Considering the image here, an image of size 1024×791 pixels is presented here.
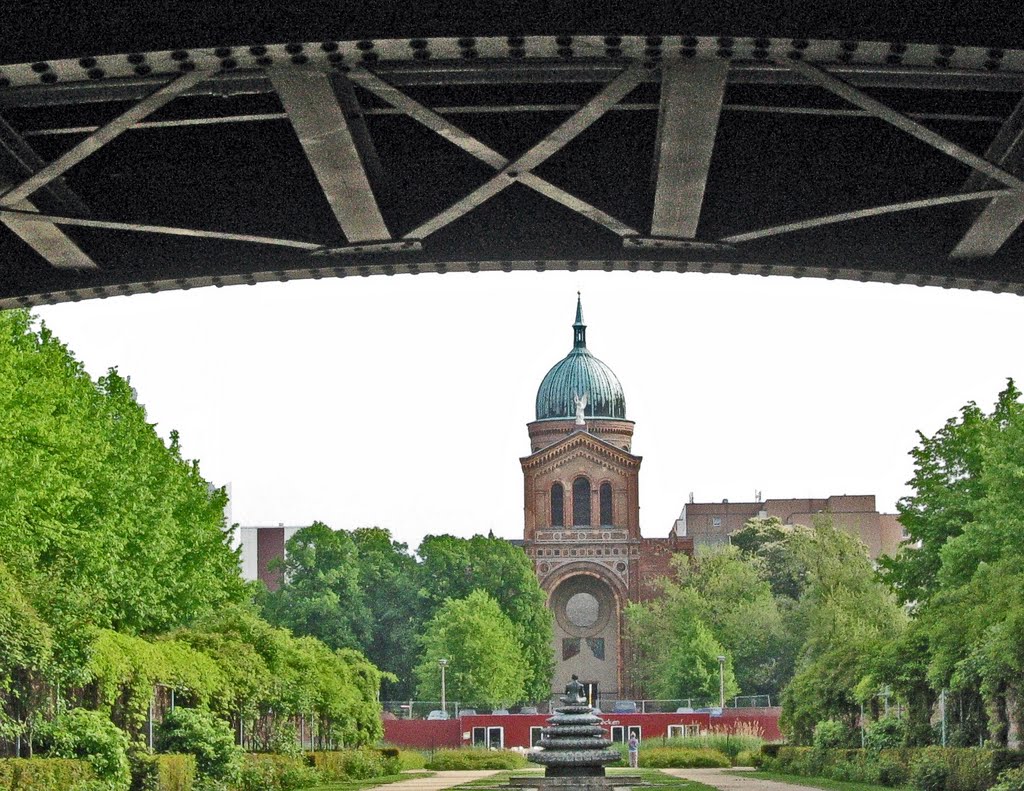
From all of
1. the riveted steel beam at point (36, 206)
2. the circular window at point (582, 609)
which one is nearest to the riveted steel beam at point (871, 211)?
the riveted steel beam at point (36, 206)

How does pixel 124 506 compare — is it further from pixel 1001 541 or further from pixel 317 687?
pixel 1001 541

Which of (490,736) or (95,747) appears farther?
(490,736)

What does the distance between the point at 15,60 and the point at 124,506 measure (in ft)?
115

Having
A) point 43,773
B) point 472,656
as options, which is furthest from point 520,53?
point 472,656

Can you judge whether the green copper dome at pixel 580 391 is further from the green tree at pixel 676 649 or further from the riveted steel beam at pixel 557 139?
the riveted steel beam at pixel 557 139

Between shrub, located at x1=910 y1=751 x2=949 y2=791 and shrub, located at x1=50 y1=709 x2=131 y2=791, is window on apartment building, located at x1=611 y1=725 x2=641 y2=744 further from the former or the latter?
shrub, located at x1=50 y1=709 x2=131 y2=791

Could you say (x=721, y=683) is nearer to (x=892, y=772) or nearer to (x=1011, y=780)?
(x=892, y=772)

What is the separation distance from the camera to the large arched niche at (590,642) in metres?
119

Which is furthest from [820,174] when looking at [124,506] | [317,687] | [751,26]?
[317,687]

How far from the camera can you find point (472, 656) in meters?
99.6

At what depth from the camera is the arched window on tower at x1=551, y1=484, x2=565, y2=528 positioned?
12131cm

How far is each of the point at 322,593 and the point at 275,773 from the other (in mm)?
61770

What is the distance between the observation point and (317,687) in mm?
52031

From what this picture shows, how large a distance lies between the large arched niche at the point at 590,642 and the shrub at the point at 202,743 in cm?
8101
